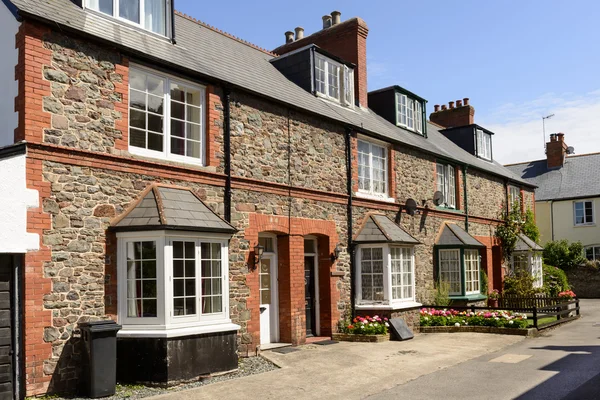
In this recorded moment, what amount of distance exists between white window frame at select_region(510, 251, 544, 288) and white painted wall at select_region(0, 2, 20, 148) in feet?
70.7

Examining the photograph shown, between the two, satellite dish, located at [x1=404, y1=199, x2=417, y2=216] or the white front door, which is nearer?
the white front door

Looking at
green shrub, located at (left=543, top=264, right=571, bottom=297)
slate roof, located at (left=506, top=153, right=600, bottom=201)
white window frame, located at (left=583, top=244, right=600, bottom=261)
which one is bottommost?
green shrub, located at (left=543, top=264, right=571, bottom=297)

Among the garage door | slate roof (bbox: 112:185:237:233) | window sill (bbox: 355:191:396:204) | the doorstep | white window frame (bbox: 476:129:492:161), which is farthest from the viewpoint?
white window frame (bbox: 476:129:492:161)

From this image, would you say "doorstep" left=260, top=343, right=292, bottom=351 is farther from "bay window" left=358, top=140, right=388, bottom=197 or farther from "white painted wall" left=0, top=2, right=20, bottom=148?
"white painted wall" left=0, top=2, right=20, bottom=148

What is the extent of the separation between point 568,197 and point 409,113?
20.0 meters

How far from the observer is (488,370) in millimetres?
11148

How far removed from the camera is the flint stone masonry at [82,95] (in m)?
9.59

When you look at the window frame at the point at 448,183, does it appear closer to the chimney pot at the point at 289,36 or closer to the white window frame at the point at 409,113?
the white window frame at the point at 409,113

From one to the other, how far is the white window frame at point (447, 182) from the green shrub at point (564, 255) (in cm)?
1544

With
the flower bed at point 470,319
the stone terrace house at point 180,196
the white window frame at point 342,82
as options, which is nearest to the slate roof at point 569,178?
the flower bed at point 470,319

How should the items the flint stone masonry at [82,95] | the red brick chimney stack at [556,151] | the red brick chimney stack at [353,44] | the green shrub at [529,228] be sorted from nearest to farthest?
the flint stone masonry at [82,95]
the red brick chimney stack at [353,44]
the green shrub at [529,228]
the red brick chimney stack at [556,151]

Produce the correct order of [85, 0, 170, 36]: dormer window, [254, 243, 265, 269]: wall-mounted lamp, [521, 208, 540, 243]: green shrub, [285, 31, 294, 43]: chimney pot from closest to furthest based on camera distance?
[85, 0, 170, 36]: dormer window
[254, 243, 265, 269]: wall-mounted lamp
[285, 31, 294, 43]: chimney pot
[521, 208, 540, 243]: green shrub

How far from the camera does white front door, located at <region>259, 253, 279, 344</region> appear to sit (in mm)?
13930

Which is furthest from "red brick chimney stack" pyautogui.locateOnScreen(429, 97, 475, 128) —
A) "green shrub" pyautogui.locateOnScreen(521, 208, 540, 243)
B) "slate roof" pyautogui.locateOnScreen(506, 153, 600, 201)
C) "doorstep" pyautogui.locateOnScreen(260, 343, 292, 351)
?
"doorstep" pyautogui.locateOnScreen(260, 343, 292, 351)
